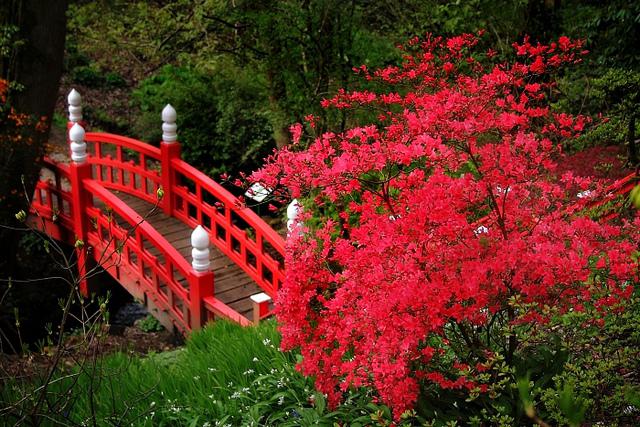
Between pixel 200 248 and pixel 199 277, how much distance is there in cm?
30

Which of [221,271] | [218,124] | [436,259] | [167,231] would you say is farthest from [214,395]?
[218,124]

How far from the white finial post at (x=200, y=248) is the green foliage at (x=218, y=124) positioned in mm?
4527

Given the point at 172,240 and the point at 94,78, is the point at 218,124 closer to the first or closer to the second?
the point at 172,240

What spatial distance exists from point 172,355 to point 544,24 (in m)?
6.66

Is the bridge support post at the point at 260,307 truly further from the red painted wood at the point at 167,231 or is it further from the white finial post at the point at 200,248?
the white finial post at the point at 200,248

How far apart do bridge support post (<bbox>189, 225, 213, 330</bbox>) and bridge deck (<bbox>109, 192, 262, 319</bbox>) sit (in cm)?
Result: 53

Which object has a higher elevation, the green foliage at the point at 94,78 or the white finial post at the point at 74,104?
the green foliage at the point at 94,78

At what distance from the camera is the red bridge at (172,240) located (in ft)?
23.2

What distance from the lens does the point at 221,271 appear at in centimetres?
824

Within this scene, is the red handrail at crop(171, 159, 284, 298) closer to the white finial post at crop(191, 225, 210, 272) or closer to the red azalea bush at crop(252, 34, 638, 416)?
the white finial post at crop(191, 225, 210, 272)

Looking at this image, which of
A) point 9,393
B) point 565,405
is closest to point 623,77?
point 9,393

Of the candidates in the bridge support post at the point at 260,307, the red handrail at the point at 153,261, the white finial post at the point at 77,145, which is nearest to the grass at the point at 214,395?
the bridge support post at the point at 260,307

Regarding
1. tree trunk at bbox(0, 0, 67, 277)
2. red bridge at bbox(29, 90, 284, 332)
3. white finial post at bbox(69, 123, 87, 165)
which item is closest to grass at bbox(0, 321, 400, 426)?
red bridge at bbox(29, 90, 284, 332)

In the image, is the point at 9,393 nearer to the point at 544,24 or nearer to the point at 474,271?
the point at 474,271
